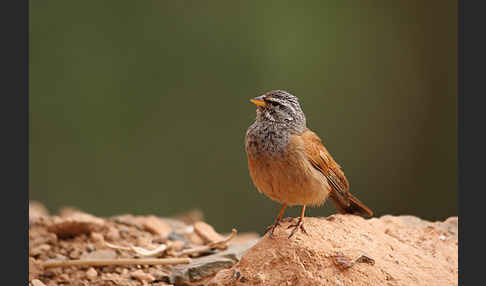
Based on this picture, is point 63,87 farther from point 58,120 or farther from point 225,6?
point 225,6

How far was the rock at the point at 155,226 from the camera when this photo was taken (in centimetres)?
433

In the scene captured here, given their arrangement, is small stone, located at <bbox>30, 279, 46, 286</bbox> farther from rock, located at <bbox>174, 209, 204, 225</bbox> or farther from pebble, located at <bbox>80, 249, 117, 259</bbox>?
rock, located at <bbox>174, 209, 204, 225</bbox>

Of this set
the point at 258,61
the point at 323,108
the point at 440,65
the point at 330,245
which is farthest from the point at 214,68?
the point at 330,245

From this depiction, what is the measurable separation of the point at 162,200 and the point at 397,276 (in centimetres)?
353

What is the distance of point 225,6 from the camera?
5352 mm

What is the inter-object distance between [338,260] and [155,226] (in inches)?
82.0

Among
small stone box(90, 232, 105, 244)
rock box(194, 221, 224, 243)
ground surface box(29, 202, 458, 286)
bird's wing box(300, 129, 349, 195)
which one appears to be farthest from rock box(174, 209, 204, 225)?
bird's wing box(300, 129, 349, 195)

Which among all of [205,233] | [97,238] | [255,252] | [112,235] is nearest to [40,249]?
[97,238]

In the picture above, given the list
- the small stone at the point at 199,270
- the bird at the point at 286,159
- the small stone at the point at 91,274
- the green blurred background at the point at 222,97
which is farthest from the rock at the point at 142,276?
the green blurred background at the point at 222,97

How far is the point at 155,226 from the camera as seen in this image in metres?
4.40

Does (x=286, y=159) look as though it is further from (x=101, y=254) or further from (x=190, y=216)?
(x=190, y=216)

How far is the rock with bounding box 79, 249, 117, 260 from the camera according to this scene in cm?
371

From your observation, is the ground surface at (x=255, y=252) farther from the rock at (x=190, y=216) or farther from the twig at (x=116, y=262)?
the rock at (x=190, y=216)

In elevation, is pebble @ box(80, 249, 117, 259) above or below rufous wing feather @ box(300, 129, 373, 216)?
below
